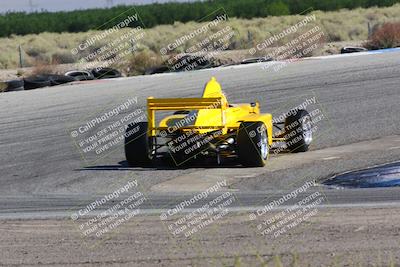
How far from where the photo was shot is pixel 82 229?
1028 cm

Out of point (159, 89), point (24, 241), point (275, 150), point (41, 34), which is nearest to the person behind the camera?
point (24, 241)

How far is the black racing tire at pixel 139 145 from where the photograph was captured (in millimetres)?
15398

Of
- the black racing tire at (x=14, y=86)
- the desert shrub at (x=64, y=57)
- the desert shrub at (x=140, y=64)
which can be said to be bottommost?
the desert shrub at (x=64, y=57)

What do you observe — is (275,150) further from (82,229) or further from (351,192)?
(82,229)

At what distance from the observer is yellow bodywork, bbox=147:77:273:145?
15.2 meters

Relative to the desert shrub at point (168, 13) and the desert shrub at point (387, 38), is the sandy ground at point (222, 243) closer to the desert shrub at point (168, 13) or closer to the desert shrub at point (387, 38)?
the desert shrub at point (387, 38)

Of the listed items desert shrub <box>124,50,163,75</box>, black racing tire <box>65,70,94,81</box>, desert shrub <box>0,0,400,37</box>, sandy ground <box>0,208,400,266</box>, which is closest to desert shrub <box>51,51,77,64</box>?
desert shrub <box>0,0,400,37</box>

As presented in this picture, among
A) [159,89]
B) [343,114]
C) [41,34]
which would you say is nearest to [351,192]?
[343,114]

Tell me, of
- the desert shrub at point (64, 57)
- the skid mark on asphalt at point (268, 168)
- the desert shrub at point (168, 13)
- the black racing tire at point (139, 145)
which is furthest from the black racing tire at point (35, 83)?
the desert shrub at point (168, 13)

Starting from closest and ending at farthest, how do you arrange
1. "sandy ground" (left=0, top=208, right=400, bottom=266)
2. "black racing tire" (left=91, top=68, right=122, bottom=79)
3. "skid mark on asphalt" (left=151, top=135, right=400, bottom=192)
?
"sandy ground" (left=0, top=208, right=400, bottom=266)
"skid mark on asphalt" (left=151, top=135, right=400, bottom=192)
"black racing tire" (left=91, top=68, right=122, bottom=79)

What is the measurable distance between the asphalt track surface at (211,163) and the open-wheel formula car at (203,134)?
0.22m

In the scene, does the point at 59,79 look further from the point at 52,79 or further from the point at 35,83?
the point at 35,83

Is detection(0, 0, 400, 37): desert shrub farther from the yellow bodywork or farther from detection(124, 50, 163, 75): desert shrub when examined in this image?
the yellow bodywork

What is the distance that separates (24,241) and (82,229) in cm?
78
